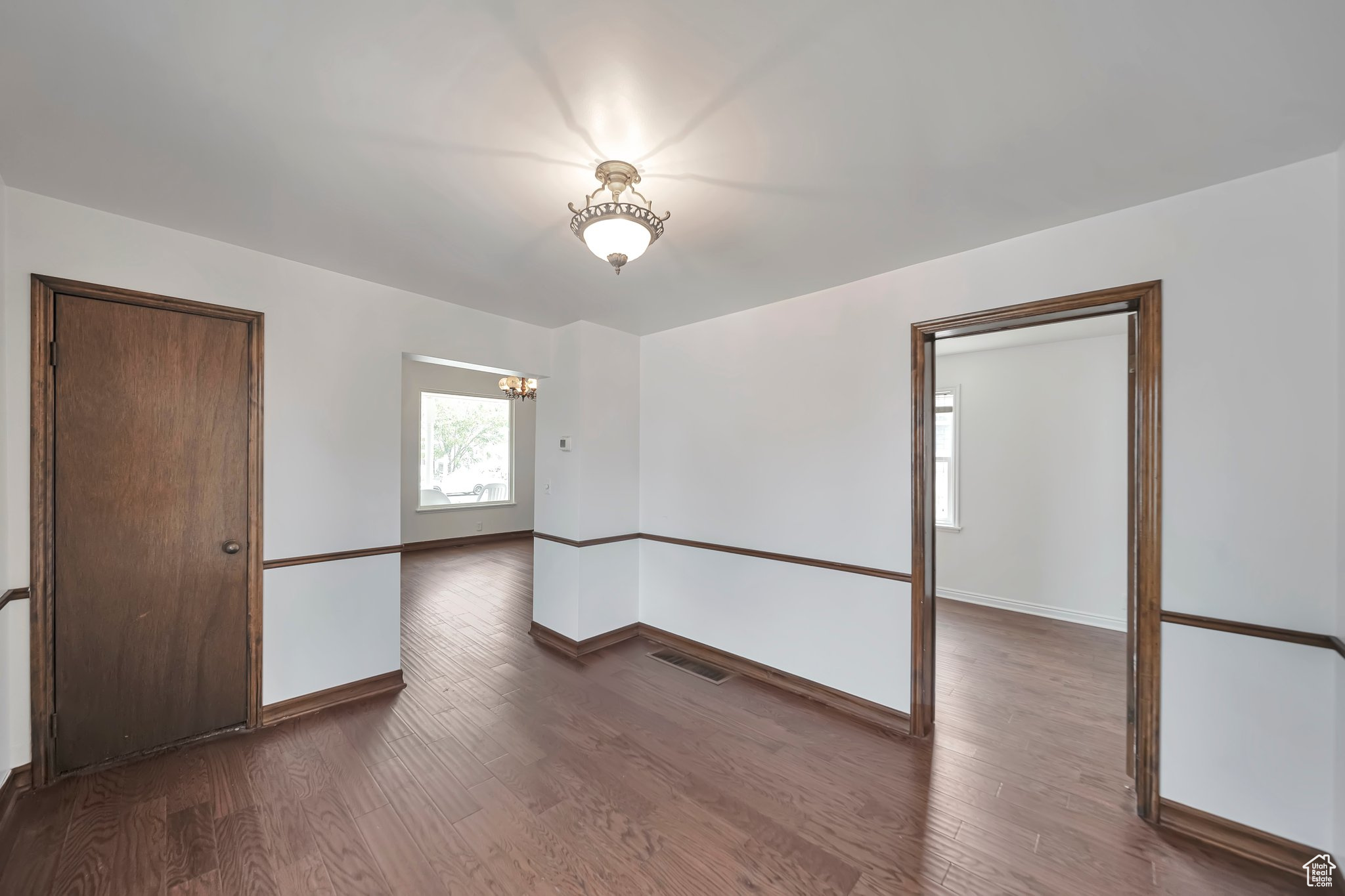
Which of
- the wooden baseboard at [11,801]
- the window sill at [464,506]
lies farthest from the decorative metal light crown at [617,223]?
the window sill at [464,506]

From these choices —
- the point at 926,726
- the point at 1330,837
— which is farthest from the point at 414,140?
the point at 1330,837

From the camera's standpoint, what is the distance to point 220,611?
2566 millimetres

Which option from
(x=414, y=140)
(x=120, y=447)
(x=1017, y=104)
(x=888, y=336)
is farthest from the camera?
(x=888, y=336)

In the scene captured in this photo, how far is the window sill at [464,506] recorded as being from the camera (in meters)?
7.41

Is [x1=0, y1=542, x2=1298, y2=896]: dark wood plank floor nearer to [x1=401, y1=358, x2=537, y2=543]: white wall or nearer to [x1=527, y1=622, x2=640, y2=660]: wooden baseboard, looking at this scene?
[x1=527, y1=622, x2=640, y2=660]: wooden baseboard

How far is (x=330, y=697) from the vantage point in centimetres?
288

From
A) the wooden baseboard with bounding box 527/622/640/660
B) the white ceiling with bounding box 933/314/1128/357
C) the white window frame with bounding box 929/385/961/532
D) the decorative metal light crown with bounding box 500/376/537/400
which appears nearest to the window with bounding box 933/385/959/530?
the white window frame with bounding box 929/385/961/532

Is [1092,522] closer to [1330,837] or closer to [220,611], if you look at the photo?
[1330,837]

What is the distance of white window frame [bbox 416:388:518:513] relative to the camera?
7355 mm

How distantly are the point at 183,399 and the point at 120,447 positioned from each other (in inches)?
12.8

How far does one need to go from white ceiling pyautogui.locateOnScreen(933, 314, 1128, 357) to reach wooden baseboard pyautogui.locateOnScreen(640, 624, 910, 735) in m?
2.59

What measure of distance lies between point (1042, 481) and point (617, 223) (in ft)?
15.6

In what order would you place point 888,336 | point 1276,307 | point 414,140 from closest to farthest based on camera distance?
1. point 414,140
2. point 1276,307
3. point 888,336

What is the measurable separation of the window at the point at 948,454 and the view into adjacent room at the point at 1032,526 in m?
0.01
